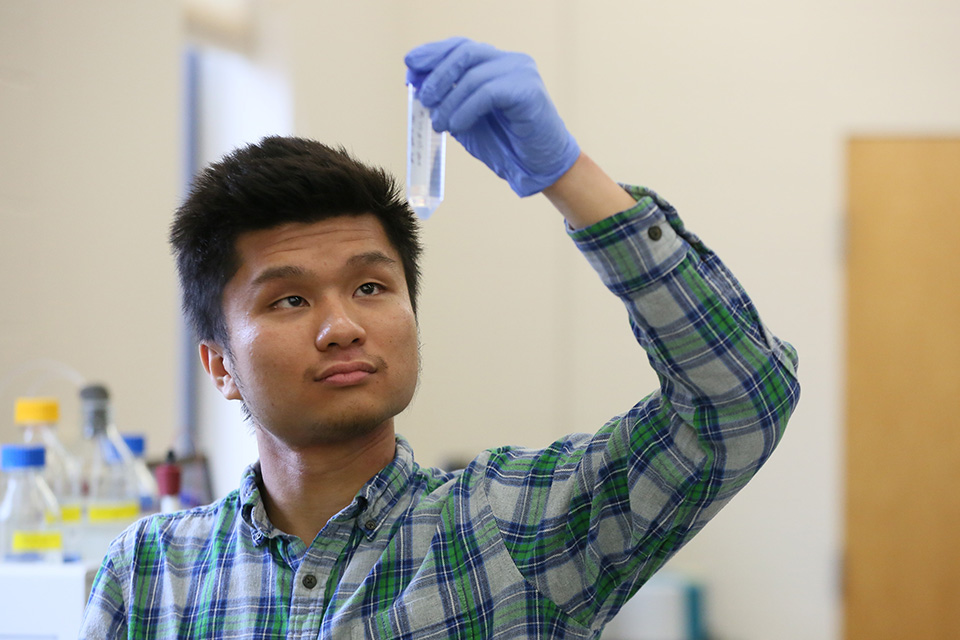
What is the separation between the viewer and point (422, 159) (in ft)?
2.98

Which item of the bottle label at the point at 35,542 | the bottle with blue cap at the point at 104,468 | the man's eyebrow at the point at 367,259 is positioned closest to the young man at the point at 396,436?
the man's eyebrow at the point at 367,259

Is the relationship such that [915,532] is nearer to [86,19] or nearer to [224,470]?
[224,470]

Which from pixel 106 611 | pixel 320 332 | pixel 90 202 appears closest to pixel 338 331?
pixel 320 332

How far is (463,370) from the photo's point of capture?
10.4 feet

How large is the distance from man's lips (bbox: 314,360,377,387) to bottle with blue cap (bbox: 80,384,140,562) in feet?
2.12

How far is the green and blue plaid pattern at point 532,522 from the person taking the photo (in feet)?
2.58

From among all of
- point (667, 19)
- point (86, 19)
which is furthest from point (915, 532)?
point (86, 19)

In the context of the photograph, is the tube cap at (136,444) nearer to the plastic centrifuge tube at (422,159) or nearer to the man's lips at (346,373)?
the man's lips at (346,373)

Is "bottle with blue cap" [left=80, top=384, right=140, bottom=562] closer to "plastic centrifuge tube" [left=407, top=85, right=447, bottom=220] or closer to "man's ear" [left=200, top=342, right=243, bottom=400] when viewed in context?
"man's ear" [left=200, top=342, right=243, bottom=400]

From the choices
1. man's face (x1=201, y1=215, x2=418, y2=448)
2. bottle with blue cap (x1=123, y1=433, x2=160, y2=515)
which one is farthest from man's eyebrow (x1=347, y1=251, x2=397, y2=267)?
bottle with blue cap (x1=123, y1=433, x2=160, y2=515)

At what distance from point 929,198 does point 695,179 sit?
0.73 meters

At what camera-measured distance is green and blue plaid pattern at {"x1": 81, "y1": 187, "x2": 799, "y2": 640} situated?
786 mm

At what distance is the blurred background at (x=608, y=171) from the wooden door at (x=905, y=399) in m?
0.03

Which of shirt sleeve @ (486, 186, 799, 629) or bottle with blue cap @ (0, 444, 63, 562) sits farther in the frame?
bottle with blue cap @ (0, 444, 63, 562)
